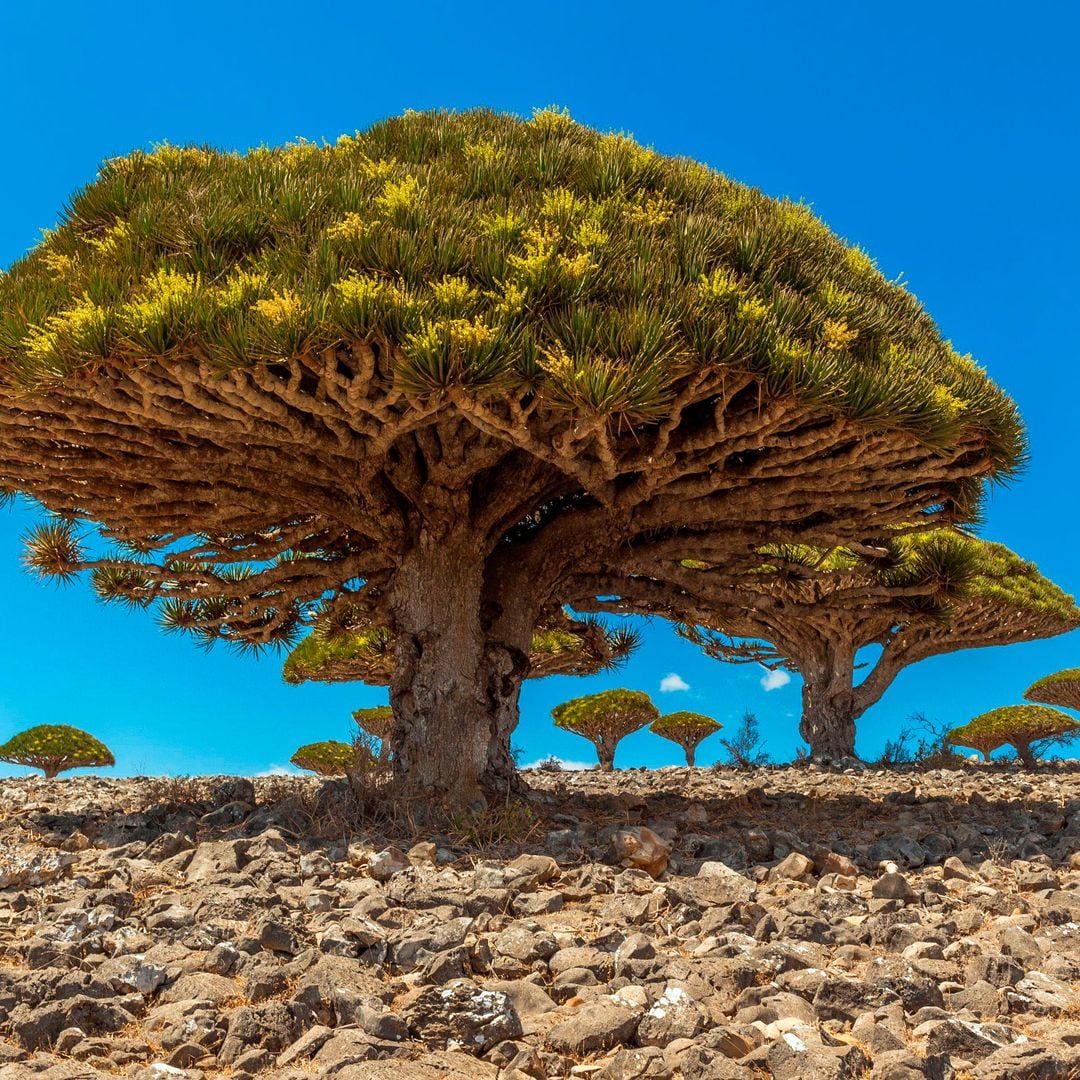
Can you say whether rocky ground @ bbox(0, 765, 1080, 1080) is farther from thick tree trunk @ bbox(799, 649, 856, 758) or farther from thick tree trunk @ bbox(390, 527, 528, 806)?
thick tree trunk @ bbox(799, 649, 856, 758)

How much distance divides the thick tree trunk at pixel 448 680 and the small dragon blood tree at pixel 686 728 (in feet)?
46.0

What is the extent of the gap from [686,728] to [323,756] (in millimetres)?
7876

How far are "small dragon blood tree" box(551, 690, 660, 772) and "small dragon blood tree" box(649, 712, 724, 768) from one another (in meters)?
0.74

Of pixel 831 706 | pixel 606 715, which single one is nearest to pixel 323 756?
pixel 606 715

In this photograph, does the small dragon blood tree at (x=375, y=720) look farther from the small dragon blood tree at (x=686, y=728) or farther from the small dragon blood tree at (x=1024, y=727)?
the small dragon blood tree at (x=1024, y=727)

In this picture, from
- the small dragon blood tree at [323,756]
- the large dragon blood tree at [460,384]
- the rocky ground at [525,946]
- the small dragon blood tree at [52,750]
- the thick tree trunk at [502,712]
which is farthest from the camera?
the small dragon blood tree at [323,756]

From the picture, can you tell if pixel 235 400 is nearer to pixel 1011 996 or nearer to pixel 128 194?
pixel 128 194

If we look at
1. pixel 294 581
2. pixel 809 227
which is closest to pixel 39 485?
pixel 294 581

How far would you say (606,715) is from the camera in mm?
21516

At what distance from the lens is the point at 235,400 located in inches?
279

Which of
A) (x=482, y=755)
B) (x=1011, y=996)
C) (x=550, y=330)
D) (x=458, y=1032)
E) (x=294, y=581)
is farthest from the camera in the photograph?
(x=294, y=581)

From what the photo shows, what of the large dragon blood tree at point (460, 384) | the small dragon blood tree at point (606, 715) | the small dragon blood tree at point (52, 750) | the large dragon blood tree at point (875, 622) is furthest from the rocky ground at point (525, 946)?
the small dragon blood tree at point (606, 715)

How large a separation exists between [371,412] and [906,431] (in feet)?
13.0

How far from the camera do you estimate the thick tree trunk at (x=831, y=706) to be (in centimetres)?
1747
